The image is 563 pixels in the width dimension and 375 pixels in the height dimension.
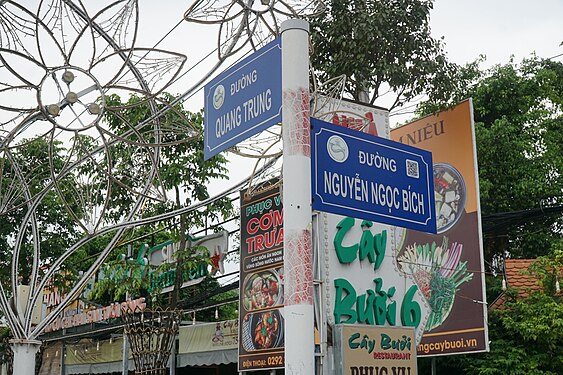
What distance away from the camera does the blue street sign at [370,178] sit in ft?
12.0

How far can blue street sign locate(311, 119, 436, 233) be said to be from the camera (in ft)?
12.0

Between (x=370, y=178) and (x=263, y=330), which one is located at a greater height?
(x=370, y=178)

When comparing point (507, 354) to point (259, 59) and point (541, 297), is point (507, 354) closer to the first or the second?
point (541, 297)

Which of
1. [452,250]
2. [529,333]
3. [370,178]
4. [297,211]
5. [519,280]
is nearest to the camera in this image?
[297,211]

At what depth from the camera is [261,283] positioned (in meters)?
11.8

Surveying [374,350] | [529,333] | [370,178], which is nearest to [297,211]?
[370,178]

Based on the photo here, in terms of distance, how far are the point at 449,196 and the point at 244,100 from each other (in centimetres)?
853

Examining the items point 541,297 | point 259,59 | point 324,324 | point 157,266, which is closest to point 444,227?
point 541,297

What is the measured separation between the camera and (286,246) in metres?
3.47

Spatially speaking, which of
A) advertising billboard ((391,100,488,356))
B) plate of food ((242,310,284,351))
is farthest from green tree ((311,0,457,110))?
plate of food ((242,310,284,351))

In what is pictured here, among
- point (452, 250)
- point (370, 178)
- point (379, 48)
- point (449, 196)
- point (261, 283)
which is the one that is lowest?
point (370, 178)

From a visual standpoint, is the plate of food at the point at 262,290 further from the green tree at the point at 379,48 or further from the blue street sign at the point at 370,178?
the blue street sign at the point at 370,178

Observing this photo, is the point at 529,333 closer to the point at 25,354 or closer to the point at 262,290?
the point at 262,290

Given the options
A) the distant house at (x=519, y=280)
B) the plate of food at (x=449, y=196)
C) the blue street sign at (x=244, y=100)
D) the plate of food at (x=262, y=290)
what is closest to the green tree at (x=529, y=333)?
the distant house at (x=519, y=280)
